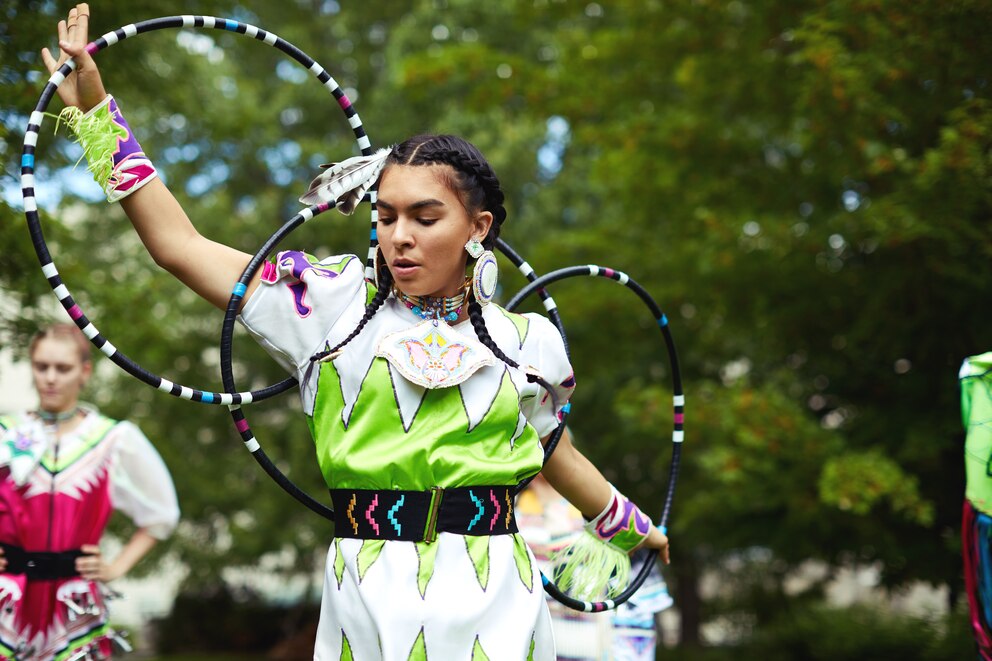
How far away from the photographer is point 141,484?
16.7 feet

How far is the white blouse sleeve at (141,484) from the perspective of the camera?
497 centimetres

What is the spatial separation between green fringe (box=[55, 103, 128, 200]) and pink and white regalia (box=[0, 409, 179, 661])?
7.56ft

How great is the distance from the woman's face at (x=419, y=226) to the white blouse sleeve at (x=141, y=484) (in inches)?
107

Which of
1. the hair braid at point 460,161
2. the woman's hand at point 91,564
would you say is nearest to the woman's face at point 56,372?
the woman's hand at point 91,564

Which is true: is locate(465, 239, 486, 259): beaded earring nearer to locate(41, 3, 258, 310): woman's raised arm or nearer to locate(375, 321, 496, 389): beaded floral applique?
locate(375, 321, 496, 389): beaded floral applique

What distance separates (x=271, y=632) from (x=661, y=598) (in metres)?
12.1

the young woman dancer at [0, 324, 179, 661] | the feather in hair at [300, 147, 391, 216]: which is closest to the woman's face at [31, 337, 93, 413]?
the young woman dancer at [0, 324, 179, 661]

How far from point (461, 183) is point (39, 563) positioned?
2.76 m

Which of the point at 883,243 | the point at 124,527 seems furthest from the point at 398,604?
the point at 124,527

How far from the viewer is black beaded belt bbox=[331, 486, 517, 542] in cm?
253

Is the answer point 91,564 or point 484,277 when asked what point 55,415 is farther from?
point 484,277

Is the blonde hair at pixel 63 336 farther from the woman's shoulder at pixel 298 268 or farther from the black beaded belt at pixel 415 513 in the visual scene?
the black beaded belt at pixel 415 513

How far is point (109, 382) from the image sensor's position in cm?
→ 1505

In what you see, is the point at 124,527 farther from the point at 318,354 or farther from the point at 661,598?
the point at 318,354
